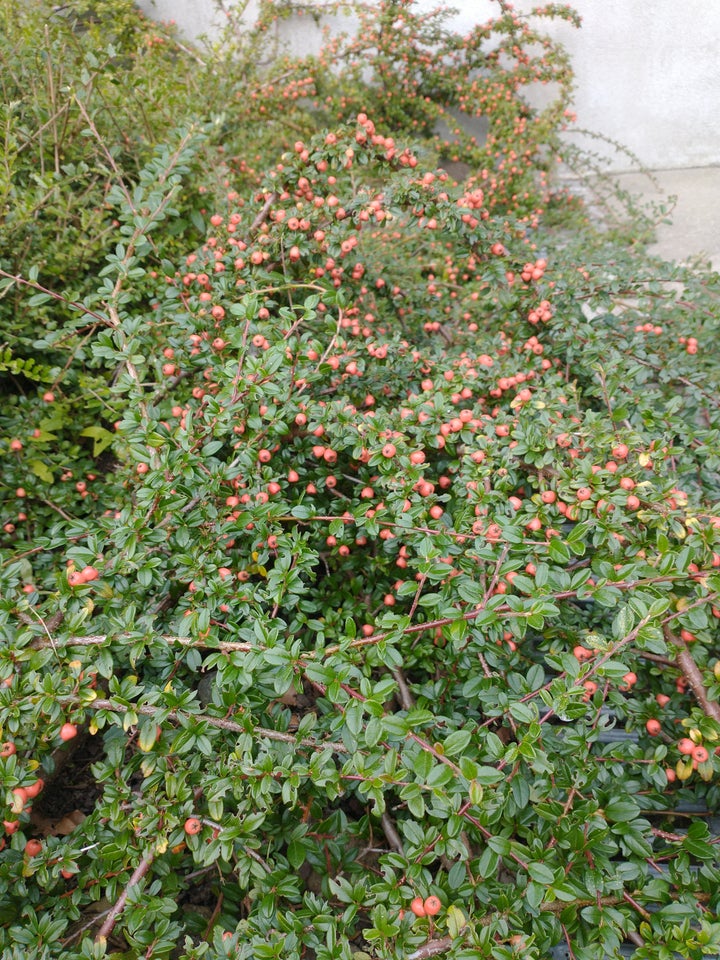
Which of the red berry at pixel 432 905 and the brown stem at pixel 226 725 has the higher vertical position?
the red berry at pixel 432 905

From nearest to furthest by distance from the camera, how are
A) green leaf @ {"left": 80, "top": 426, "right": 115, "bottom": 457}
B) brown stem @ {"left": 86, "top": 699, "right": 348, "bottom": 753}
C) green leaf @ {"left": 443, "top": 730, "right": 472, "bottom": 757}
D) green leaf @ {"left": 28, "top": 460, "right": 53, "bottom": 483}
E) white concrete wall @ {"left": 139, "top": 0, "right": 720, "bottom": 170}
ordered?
green leaf @ {"left": 443, "top": 730, "right": 472, "bottom": 757}, brown stem @ {"left": 86, "top": 699, "right": 348, "bottom": 753}, green leaf @ {"left": 28, "top": 460, "right": 53, "bottom": 483}, green leaf @ {"left": 80, "top": 426, "right": 115, "bottom": 457}, white concrete wall @ {"left": 139, "top": 0, "right": 720, "bottom": 170}

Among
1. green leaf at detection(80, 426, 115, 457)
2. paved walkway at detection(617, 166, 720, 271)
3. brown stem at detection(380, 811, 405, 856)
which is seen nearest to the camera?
brown stem at detection(380, 811, 405, 856)

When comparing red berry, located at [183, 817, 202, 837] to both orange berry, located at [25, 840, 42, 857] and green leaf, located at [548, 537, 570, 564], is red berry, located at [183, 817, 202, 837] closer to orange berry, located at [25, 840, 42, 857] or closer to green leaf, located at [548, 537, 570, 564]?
orange berry, located at [25, 840, 42, 857]

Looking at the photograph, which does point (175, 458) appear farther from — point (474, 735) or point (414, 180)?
point (414, 180)

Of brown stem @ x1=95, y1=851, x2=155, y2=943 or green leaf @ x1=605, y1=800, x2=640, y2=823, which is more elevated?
green leaf @ x1=605, y1=800, x2=640, y2=823

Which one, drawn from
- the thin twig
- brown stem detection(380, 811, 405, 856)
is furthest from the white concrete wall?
brown stem detection(380, 811, 405, 856)

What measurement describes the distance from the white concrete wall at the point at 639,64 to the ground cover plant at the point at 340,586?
3451mm

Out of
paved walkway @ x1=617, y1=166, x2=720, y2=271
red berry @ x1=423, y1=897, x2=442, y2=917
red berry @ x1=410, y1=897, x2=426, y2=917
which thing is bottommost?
red berry @ x1=410, y1=897, x2=426, y2=917

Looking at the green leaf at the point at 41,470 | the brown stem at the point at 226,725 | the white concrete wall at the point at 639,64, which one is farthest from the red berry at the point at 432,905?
the white concrete wall at the point at 639,64

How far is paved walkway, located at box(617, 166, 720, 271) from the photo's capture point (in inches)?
197

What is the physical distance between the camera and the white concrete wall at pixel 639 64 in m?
5.34

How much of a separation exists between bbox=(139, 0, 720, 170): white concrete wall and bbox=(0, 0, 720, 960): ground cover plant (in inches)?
136

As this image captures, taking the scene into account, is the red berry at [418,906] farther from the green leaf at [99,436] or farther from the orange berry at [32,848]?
the green leaf at [99,436]

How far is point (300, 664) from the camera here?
1411mm
